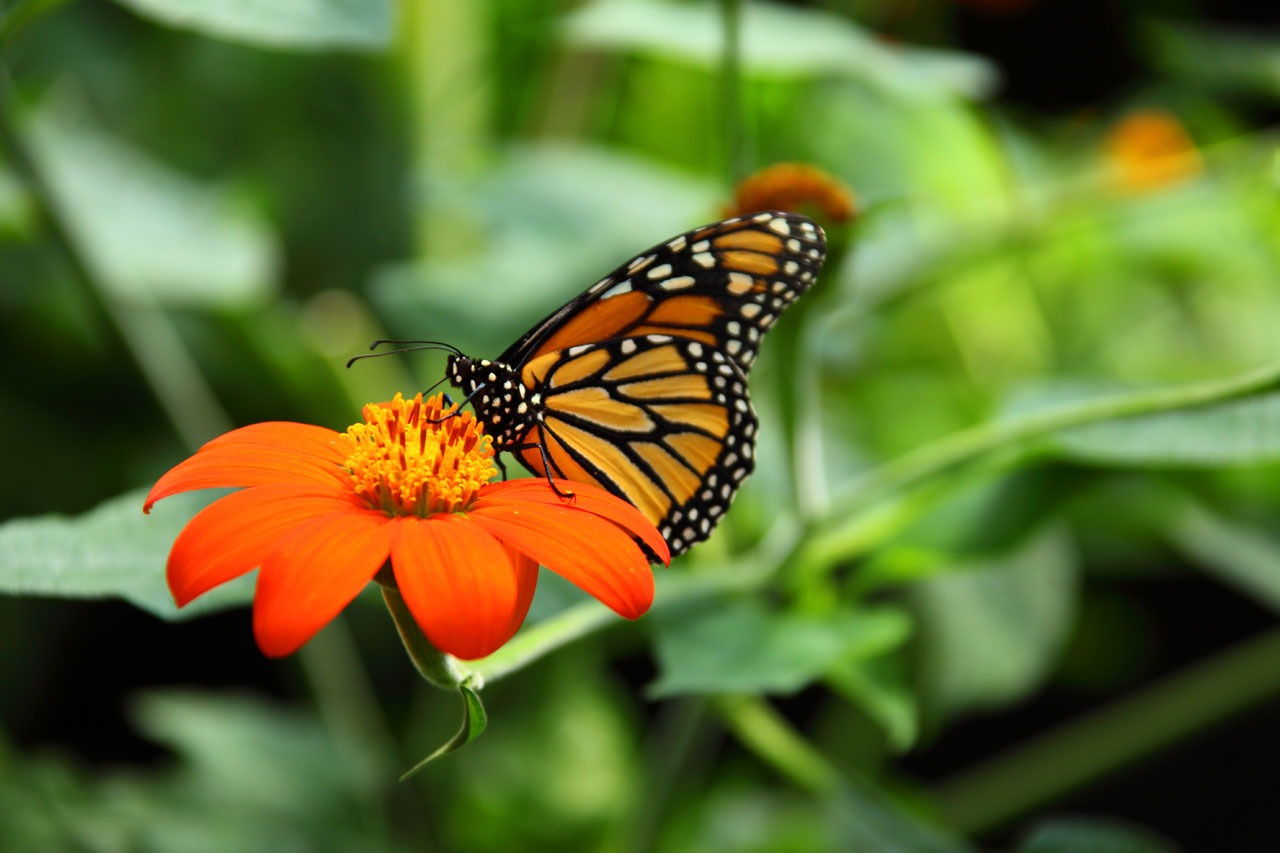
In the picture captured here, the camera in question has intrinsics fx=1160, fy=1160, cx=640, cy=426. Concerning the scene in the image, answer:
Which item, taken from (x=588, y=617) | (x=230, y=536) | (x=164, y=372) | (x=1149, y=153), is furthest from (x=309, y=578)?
(x=1149, y=153)

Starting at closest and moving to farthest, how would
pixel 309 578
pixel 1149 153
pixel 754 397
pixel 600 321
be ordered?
pixel 309 578
pixel 600 321
pixel 754 397
pixel 1149 153

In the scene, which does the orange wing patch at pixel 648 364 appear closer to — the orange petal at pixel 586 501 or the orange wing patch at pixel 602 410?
the orange wing patch at pixel 602 410

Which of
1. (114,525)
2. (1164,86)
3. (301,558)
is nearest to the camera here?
(301,558)

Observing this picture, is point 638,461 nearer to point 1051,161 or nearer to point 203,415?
point 203,415

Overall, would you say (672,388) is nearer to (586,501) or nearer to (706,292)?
(706,292)

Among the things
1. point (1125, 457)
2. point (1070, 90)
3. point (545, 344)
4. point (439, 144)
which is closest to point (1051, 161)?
point (1070, 90)

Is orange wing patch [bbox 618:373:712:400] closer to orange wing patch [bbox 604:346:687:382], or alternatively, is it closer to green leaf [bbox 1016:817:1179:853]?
orange wing patch [bbox 604:346:687:382]

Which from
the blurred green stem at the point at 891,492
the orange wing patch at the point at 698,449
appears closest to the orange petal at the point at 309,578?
the blurred green stem at the point at 891,492
